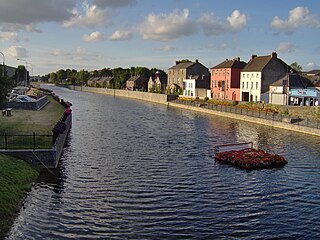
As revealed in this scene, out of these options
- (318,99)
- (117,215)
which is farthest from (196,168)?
(318,99)

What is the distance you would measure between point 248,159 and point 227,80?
72252 mm

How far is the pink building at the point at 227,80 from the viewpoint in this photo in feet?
328

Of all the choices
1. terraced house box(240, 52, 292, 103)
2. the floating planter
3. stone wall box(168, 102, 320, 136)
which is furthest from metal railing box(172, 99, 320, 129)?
the floating planter

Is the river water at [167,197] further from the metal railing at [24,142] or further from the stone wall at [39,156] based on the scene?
the metal railing at [24,142]

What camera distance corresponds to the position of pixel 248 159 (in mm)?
31297

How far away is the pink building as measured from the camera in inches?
3939

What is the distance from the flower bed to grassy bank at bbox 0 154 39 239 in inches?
595

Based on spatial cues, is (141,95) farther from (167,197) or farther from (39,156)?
(167,197)

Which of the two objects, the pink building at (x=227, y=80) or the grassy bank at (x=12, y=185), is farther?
the pink building at (x=227, y=80)

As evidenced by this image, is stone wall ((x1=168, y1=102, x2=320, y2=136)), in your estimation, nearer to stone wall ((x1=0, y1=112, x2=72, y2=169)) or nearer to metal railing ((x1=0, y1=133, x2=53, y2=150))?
metal railing ((x1=0, y1=133, x2=53, y2=150))

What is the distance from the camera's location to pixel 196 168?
29953mm

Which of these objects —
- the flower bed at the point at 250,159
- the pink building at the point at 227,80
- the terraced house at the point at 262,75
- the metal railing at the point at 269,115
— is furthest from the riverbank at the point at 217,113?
the flower bed at the point at 250,159

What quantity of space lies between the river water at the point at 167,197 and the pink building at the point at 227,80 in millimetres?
61345

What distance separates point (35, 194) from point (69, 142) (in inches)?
710
